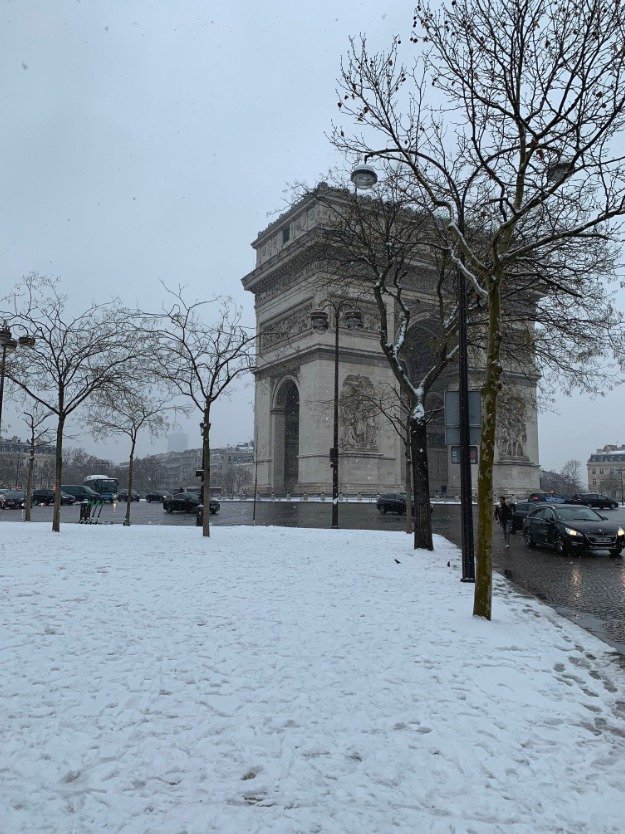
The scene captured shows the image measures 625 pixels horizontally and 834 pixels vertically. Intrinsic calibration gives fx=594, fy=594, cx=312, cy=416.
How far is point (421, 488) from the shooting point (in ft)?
47.3

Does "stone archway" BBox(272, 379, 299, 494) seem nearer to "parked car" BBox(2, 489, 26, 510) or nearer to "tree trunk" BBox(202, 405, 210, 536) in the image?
"parked car" BBox(2, 489, 26, 510)

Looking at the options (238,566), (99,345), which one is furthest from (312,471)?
(238,566)

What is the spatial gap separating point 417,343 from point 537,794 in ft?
164

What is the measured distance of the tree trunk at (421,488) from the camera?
14398mm

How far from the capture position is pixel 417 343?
170 ft

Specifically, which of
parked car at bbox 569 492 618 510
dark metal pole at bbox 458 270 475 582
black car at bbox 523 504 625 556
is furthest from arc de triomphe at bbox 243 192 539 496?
dark metal pole at bbox 458 270 475 582

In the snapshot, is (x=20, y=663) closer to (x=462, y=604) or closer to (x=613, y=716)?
(x=613, y=716)

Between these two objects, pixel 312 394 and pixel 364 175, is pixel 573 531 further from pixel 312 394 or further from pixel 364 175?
pixel 312 394

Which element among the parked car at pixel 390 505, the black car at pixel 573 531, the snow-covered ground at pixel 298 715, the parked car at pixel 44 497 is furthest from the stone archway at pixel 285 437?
the snow-covered ground at pixel 298 715

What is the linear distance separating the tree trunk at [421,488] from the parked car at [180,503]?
79.6ft

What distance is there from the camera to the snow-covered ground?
3205 millimetres

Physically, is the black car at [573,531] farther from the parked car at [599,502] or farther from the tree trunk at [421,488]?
the parked car at [599,502]

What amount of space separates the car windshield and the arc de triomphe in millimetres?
21885

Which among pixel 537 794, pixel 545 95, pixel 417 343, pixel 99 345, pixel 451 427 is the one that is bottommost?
pixel 537 794
